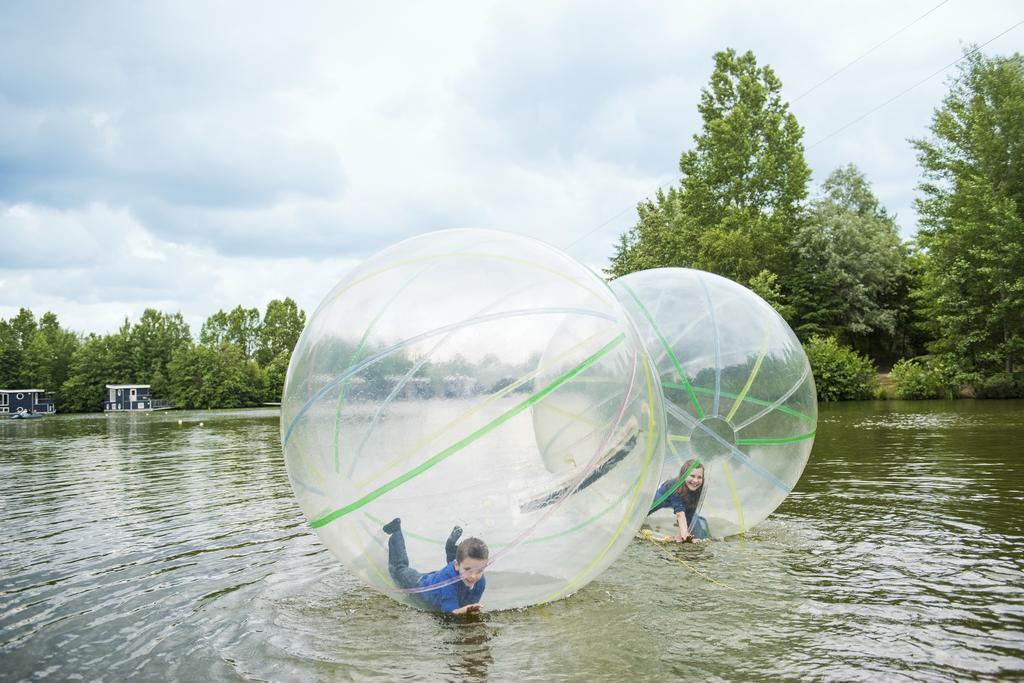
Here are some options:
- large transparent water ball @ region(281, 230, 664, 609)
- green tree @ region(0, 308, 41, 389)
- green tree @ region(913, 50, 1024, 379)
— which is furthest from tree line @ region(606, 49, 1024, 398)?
green tree @ region(0, 308, 41, 389)

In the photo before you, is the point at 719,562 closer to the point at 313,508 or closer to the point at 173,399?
the point at 313,508

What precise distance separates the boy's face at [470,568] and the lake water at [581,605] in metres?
0.41

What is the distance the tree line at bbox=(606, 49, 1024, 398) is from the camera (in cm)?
3225

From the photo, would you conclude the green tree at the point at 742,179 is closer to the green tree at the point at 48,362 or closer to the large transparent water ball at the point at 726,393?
the large transparent water ball at the point at 726,393

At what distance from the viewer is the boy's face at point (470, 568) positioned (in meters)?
4.59

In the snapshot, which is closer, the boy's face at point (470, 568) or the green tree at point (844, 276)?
the boy's face at point (470, 568)

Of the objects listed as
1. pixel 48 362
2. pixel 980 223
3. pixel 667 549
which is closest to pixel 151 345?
pixel 48 362

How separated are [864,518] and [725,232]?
109 ft

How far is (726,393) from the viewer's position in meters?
6.91

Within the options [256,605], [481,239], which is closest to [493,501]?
[481,239]

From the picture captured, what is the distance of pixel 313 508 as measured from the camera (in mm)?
4934

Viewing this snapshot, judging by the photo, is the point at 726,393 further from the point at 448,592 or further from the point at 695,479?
the point at 448,592

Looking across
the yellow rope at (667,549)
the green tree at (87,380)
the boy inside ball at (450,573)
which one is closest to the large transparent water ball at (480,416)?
the boy inside ball at (450,573)

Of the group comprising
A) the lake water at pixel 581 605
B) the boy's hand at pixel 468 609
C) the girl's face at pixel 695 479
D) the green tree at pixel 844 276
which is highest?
the green tree at pixel 844 276
